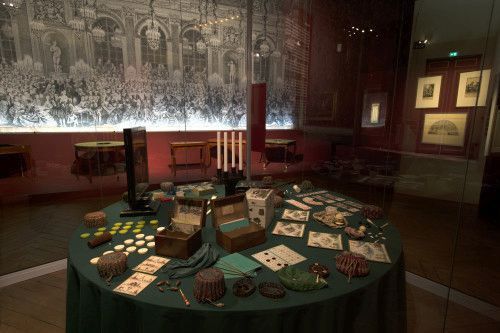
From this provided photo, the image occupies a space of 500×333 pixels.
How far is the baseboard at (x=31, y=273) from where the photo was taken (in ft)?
7.72

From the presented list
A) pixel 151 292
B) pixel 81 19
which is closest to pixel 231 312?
pixel 151 292

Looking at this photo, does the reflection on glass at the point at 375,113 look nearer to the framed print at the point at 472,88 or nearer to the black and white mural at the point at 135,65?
the framed print at the point at 472,88

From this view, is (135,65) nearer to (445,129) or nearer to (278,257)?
(278,257)

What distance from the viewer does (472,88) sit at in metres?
2.62

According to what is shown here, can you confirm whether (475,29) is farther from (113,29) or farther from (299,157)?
(113,29)

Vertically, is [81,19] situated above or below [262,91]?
above

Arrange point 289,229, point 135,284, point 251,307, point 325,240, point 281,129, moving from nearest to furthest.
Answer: point 251,307
point 135,284
point 325,240
point 289,229
point 281,129

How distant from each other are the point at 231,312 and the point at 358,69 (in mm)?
3650

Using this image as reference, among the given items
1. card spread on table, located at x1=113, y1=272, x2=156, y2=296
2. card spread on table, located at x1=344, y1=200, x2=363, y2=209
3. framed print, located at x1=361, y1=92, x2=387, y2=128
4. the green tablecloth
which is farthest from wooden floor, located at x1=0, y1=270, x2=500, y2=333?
framed print, located at x1=361, y1=92, x2=387, y2=128

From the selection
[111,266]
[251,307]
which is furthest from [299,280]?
[111,266]

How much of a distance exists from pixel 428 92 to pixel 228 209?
9.52 ft

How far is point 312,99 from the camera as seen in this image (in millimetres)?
4336

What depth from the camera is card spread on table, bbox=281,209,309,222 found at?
5.06 feet

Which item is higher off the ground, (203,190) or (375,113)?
(375,113)
